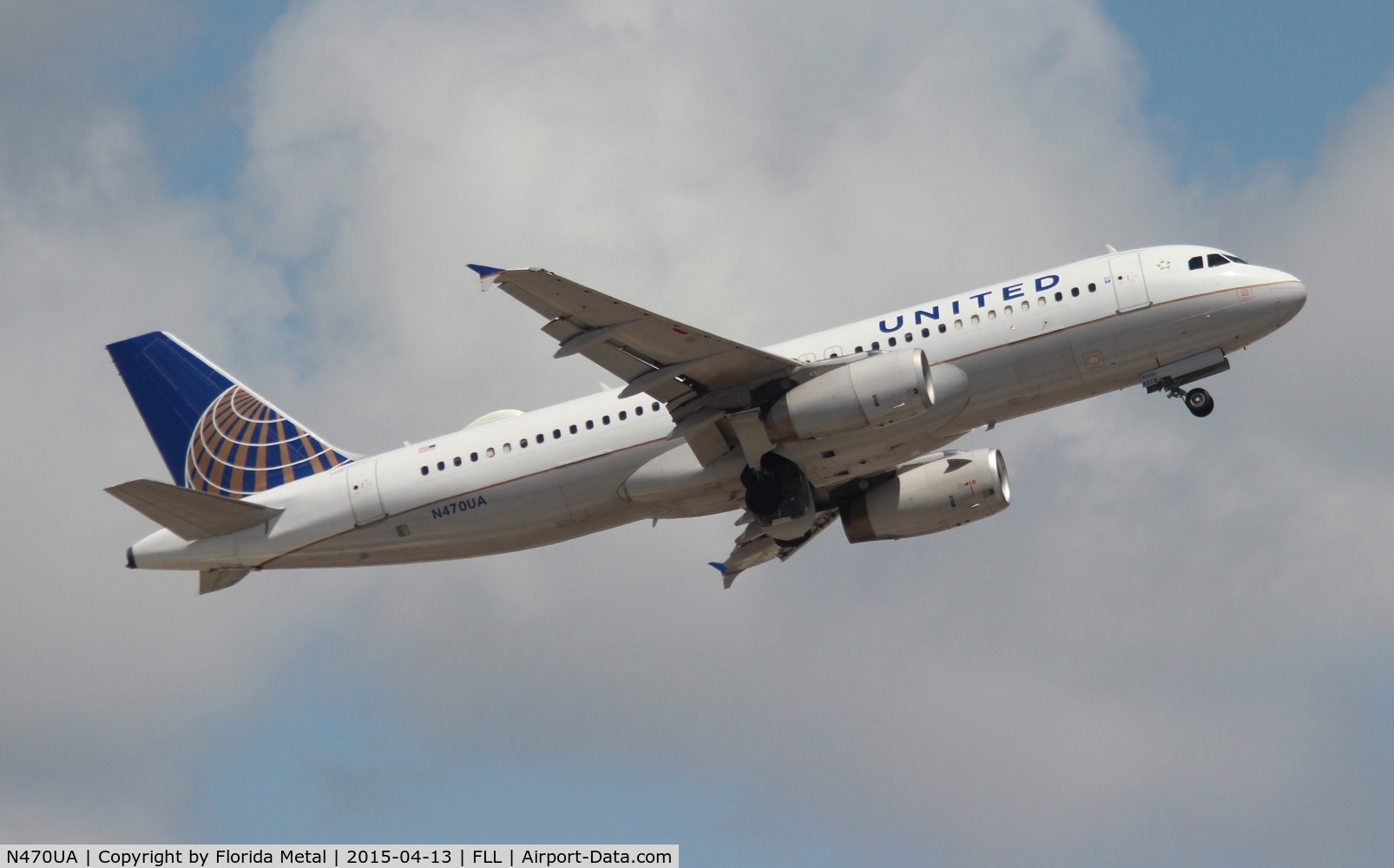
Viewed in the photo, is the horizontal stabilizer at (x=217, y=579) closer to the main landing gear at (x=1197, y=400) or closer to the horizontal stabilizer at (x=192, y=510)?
the horizontal stabilizer at (x=192, y=510)

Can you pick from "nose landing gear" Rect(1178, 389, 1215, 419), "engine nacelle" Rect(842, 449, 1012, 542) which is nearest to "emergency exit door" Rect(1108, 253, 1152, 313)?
"nose landing gear" Rect(1178, 389, 1215, 419)

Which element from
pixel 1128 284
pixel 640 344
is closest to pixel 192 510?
pixel 640 344

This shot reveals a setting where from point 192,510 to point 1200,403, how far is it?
25.6m

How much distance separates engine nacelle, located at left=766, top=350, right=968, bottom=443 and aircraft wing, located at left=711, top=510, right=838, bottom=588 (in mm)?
7957

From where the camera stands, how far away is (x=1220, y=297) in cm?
4191

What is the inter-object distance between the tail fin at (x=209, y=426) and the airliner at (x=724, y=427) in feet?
0.38

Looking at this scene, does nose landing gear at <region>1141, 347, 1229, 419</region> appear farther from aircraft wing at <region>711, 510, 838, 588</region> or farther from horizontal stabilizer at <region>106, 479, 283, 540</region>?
horizontal stabilizer at <region>106, 479, 283, 540</region>

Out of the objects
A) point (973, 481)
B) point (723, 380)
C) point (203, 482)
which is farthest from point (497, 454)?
point (973, 481)

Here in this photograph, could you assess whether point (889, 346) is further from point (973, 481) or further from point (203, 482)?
point (203, 482)

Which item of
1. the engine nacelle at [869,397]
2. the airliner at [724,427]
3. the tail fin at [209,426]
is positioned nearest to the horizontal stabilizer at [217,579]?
the airliner at [724,427]

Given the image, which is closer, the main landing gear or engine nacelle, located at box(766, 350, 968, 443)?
engine nacelle, located at box(766, 350, 968, 443)

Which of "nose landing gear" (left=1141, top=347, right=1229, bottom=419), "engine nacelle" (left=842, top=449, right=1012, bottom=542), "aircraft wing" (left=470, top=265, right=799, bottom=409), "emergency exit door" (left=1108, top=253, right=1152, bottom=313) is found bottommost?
"engine nacelle" (left=842, top=449, right=1012, bottom=542)

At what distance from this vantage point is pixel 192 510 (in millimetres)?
44219

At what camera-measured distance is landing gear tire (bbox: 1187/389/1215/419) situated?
140ft
